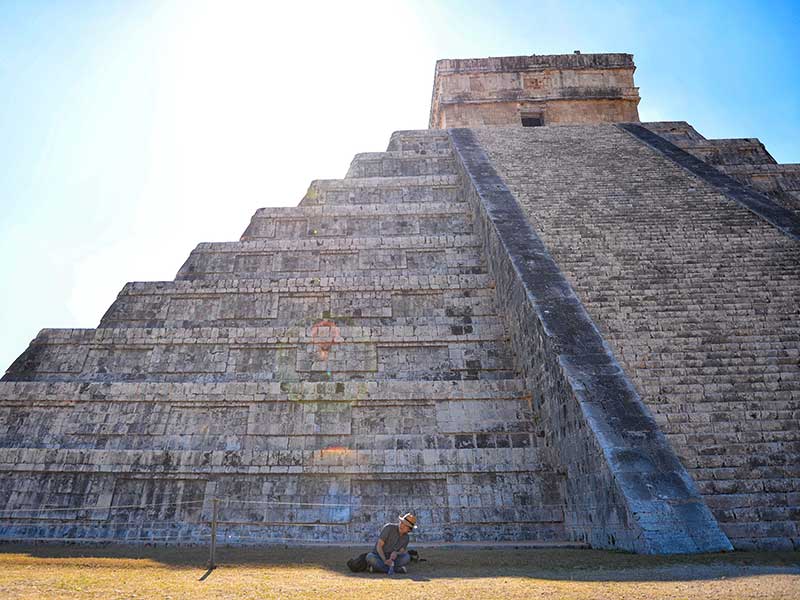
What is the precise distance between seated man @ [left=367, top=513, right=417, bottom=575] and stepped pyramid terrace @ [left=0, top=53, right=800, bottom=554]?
2.04m

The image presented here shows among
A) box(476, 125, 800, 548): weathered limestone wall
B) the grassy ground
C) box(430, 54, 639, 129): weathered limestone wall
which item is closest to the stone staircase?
the grassy ground

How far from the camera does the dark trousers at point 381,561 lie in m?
5.53

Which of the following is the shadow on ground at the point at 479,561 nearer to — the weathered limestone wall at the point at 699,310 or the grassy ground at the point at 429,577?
the grassy ground at the point at 429,577

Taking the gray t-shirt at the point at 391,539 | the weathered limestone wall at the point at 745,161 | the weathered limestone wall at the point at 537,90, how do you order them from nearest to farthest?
the gray t-shirt at the point at 391,539 < the weathered limestone wall at the point at 745,161 < the weathered limestone wall at the point at 537,90

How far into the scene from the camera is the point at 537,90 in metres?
21.5

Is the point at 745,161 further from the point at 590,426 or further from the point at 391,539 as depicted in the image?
the point at 391,539

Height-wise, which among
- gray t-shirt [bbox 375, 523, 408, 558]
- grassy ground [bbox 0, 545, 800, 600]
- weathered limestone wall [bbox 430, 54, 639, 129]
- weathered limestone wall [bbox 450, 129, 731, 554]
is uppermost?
weathered limestone wall [bbox 430, 54, 639, 129]

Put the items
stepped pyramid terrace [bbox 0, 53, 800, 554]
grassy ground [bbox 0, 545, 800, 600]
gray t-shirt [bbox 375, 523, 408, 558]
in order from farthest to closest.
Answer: stepped pyramid terrace [bbox 0, 53, 800, 554] → gray t-shirt [bbox 375, 523, 408, 558] → grassy ground [bbox 0, 545, 800, 600]

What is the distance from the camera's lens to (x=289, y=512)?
828 centimetres

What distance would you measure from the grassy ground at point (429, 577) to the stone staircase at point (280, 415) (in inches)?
56.8

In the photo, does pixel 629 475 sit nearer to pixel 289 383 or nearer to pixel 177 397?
pixel 289 383

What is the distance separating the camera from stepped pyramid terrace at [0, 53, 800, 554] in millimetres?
7078

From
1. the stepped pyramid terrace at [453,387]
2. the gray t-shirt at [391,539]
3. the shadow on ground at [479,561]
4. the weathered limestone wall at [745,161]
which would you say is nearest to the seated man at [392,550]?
the gray t-shirt at [391,539]

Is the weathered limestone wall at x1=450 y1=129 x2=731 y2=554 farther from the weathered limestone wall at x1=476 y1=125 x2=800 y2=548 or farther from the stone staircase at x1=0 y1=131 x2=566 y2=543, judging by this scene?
the stone staircase at x1=0 y1=131 x2=566 y2=543
